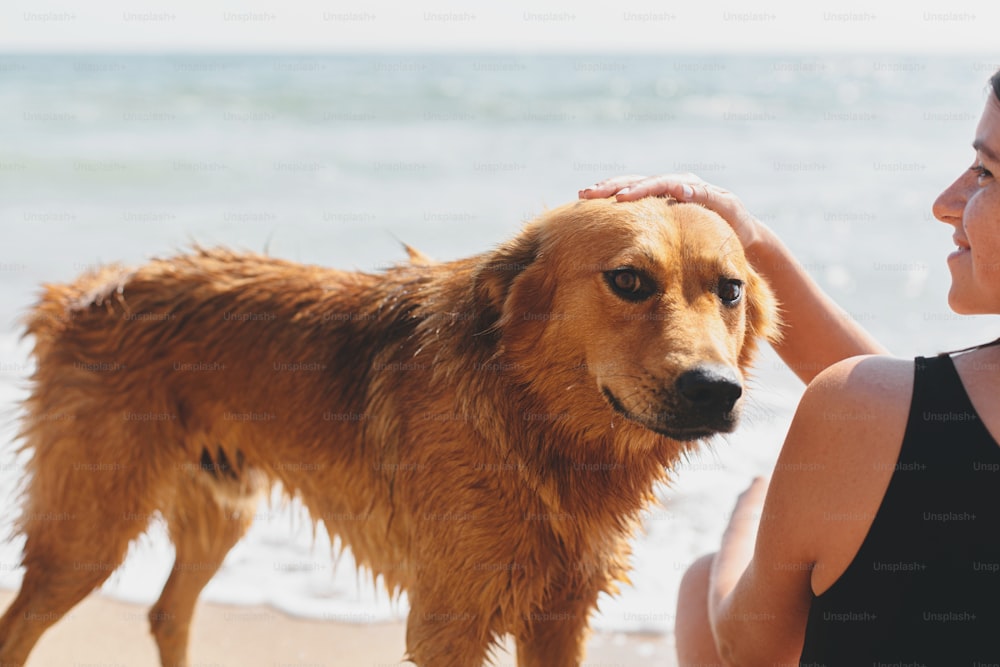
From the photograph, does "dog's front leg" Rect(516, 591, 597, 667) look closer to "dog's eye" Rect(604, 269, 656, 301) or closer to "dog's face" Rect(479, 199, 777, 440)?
"dog's face" Rect(479, 199, 777, 440)

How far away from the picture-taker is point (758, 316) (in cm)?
295

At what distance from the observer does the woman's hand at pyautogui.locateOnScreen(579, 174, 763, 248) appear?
2863 millimetres

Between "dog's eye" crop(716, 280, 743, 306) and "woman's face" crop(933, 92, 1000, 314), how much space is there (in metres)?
0.75

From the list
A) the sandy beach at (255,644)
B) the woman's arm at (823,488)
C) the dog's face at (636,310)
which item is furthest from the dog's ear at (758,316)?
the sandy beach at (255,644)

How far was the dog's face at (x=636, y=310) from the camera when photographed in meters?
2.46

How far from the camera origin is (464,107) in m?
22.4

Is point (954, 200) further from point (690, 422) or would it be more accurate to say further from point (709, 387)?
point (690, 422)

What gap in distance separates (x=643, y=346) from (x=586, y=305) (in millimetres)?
275

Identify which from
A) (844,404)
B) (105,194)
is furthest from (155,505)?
(105,194)

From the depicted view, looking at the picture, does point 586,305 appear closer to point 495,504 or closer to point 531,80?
point 495,504

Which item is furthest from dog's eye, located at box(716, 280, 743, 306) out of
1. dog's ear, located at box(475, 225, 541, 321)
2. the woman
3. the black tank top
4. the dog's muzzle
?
the black tank top

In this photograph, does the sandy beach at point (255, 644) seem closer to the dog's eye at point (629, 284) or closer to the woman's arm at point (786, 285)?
the woman's arm at point (786, 285)

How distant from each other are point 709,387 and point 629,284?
43 cm

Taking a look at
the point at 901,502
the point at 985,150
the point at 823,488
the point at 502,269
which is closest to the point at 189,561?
the point at 502,269
